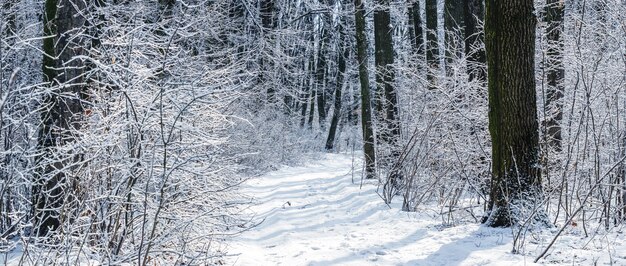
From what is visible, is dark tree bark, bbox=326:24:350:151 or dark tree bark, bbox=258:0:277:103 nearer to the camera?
dark tree bark, bbox=258:0:277:103

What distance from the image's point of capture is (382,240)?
17.9 ft

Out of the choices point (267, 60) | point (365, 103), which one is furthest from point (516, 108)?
point (267, 60)

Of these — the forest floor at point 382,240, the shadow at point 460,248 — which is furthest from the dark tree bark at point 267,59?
the shadow at point 460,248

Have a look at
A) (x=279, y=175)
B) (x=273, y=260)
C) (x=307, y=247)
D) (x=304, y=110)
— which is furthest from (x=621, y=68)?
(x=304, y=110)

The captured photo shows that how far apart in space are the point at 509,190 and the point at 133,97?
3.71m

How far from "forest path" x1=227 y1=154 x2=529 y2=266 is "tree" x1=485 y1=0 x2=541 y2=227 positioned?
1.54 ft

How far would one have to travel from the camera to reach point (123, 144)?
3.97 metres

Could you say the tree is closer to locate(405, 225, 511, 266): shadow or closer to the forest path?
locate(405, 225, 511, 266): shadow

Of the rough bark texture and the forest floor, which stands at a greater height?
the rough bark texture

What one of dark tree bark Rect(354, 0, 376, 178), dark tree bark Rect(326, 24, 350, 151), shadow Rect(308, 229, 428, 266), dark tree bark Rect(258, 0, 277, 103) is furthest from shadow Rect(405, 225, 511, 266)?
dark tree bark Rect(326, 24, 350, 151)

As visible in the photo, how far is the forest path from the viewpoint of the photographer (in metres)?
4.65

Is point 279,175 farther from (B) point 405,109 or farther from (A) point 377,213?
(A) point 377,213

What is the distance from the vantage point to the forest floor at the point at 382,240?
4.27 metres

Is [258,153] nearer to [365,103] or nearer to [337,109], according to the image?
[365,103]
